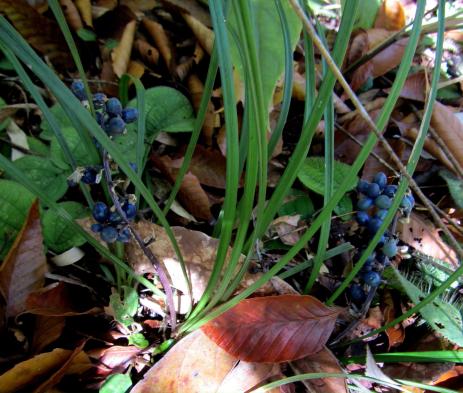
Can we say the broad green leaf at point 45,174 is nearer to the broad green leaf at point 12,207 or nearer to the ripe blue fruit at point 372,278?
the broad green leaf at point 12,207

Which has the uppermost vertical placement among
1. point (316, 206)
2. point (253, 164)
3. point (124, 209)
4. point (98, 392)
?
point (253, 164)

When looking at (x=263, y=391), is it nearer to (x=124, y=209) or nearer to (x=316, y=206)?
(x=124, y=209)

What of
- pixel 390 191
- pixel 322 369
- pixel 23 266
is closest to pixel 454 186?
pixel 390 191

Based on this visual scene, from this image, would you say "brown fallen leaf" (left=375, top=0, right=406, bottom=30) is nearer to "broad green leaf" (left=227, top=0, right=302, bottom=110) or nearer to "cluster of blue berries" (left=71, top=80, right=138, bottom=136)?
"broad green leaf" (left=227, top=0, right=302, bottom=110)

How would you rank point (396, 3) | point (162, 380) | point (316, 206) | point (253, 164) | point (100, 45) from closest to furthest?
1. point (253, 164)
2. point (162, 380)
3. point (316, 206)
4. point (100, 45)
5. point (396, 3)

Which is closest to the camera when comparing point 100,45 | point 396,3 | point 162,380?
point 162,380

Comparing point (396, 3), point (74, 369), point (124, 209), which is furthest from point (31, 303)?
point (396, 3)

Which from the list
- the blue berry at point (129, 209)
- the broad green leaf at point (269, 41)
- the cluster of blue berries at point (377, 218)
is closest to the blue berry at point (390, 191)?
the cluster of blue berries at point (377, 218)
